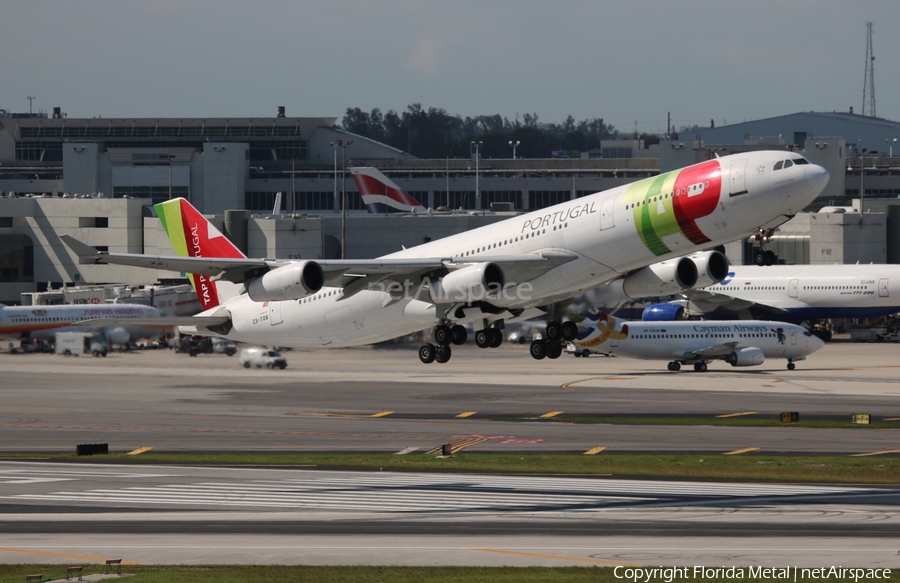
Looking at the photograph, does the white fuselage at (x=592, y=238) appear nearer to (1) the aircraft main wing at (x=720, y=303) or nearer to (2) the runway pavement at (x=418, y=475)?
(2) the runway pavement at (x=418, y=475)

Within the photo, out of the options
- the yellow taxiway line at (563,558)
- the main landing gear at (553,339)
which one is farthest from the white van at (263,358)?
the yellow taxiway line at (563,558)

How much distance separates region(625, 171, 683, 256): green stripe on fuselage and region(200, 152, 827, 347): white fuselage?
0.13 ft

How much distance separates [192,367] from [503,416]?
31.3m

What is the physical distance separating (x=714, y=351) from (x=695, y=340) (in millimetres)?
1872

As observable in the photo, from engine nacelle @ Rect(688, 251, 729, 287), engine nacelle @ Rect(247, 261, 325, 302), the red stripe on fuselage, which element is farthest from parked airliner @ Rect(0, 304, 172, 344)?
the red stripe on fuselage

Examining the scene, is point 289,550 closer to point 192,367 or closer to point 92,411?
point 92,411

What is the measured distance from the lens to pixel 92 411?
3150 inches

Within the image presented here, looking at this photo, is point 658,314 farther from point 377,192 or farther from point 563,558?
point 563,558

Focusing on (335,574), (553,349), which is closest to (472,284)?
(553,349)

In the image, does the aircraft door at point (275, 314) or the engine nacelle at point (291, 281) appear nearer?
the engine nacelle at point (291, 281)

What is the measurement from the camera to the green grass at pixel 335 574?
1299 inches

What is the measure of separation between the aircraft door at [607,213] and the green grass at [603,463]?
509 inches

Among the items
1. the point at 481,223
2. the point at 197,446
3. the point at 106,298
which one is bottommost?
the point at 197,446

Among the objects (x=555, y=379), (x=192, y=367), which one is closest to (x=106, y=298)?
(x=192, y=367)
